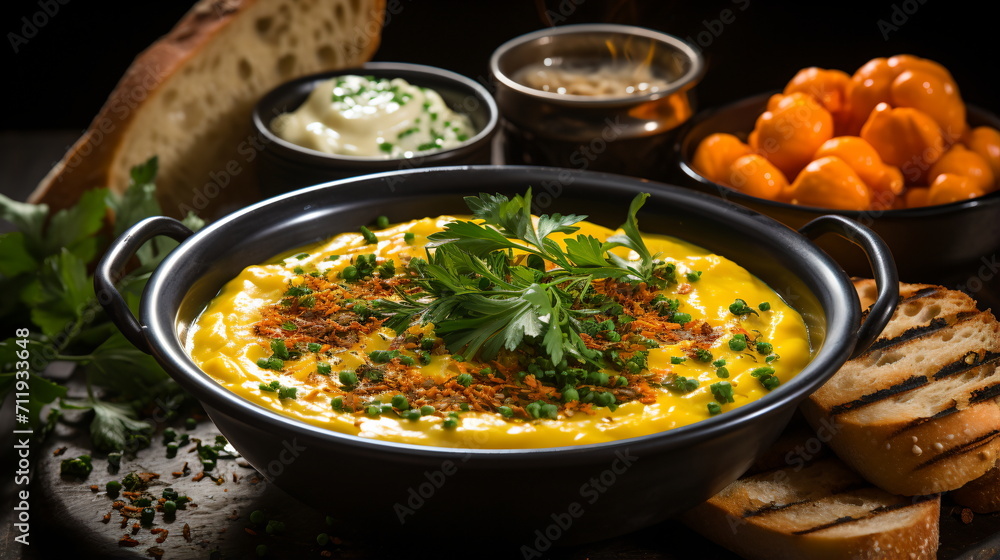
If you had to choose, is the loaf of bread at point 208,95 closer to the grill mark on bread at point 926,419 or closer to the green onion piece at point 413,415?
the green onion piece at point 413,415

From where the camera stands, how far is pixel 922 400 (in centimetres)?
266

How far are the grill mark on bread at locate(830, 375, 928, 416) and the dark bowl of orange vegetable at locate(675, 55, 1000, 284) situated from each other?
0.73 metres

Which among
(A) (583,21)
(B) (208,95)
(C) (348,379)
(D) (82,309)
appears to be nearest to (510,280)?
(C) (348,379)

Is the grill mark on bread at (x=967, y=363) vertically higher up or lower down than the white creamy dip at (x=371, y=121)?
lower down

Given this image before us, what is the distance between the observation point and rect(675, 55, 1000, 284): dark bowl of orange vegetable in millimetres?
3375

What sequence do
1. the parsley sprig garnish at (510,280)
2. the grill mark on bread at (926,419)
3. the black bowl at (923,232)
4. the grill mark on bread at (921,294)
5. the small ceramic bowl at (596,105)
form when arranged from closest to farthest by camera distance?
the parsley sprig garnish at (510,280)
the grill mark on bread at (926,419)
the grill mark on bread at (921,294)
the black bowl at (923,232)
the small ceramic bowl at (596,105)

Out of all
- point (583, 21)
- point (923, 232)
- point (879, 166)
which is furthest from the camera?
point (583, 21)

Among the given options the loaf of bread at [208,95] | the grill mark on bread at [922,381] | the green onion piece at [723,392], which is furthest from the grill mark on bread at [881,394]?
the loaf of bread at [208,95]

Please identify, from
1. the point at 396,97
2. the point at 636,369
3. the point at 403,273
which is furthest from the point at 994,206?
the point at 396,97

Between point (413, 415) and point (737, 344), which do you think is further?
point (737, 344)

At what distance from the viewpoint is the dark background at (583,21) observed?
4.86m

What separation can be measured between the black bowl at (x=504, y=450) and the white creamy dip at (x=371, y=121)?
1020 millimetres

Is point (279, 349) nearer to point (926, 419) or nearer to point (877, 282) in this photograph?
point (877, 282)

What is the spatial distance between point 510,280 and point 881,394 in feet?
3.54
